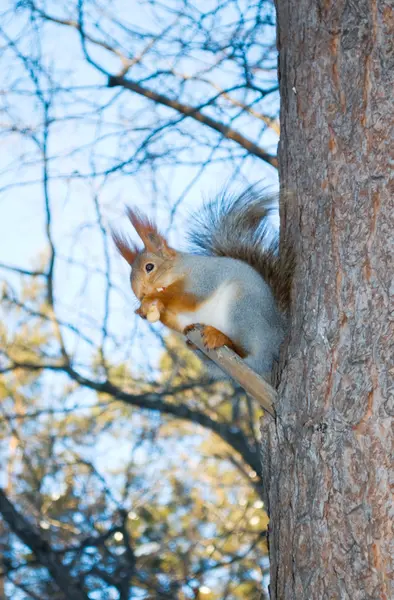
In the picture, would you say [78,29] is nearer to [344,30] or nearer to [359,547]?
[344,30]

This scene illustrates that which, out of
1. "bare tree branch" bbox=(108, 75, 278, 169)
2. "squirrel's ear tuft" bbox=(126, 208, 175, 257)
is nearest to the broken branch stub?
"squirrel's ear tuft" bbox=(126, 208, 175, 257)

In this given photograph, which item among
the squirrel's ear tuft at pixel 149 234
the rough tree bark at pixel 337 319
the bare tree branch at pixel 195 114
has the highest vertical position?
the bare tree branch at pixel 195 114

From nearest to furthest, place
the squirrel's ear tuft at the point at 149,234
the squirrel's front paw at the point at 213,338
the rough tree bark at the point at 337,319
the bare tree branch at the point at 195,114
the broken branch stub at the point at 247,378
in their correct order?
the rough tree bark at the point at 337,319, the broken branch stub at the point at 247,378, the squirrel's front paw at the point at 213,338, the squirrel's ear tuft at the point at 149,234, the bare tree branch at the point at 195,114

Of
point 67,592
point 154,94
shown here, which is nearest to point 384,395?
point 154,94

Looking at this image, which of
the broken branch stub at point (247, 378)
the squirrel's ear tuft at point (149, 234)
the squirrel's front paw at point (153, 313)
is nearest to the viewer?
the broken branch stub at point (247, 378)

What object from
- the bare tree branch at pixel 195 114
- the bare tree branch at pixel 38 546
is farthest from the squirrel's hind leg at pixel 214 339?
the bare tree branch at pixel 38 546

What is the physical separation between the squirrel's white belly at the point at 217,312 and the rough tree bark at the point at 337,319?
0.19 meters

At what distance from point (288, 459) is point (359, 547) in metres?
0.21

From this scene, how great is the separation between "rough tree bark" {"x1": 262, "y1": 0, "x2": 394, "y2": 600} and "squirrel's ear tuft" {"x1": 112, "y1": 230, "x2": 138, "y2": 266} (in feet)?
1.56

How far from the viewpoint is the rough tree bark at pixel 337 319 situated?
4.06ft

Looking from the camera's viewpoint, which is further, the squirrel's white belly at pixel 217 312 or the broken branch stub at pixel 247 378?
the squirrel's white belly at pixel 217 312

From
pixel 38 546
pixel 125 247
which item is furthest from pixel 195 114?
pixel 38 546

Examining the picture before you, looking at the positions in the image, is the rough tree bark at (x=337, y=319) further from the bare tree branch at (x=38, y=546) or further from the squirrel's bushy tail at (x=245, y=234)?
the bare tree branch at (x=38, y=546)

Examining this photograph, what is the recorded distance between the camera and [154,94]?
2742 millimetres
